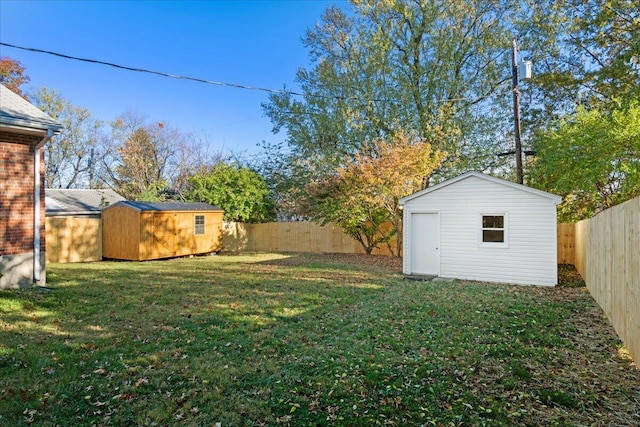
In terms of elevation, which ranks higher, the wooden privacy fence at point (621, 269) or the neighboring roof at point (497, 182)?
the neighboring roof at point (497, 182)

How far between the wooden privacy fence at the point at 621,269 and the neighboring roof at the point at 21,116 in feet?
34.0

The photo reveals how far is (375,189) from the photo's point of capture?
47.1 feet

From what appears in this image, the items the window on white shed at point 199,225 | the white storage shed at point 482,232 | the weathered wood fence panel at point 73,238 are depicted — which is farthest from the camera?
the window on white shed at point 199,225

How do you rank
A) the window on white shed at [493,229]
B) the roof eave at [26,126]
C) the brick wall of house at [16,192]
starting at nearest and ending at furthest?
the roof eave at [26,126] < the brick wall of house at [16,192] < the window on white shed at [493,229]

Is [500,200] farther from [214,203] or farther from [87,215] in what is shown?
[87,215]

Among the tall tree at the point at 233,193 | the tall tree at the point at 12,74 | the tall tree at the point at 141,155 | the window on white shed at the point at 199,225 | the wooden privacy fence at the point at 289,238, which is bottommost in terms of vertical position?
the wooden privacy fence at the point at 289,238

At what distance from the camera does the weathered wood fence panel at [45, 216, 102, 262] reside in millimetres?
14422

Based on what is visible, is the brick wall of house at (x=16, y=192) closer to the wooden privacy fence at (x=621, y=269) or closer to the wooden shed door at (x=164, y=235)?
the wooden shed door at (x=164, y=235)

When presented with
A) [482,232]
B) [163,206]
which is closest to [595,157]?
[482,232]

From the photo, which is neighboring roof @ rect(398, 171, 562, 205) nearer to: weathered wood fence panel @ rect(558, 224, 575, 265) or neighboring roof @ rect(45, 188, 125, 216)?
weathered wood fence panel @ rect(558, 224, 575, 265)

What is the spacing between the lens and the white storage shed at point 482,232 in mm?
9836

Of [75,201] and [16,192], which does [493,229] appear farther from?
[75,201]

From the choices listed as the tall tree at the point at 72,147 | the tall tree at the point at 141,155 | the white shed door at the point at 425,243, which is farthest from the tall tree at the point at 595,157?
the tall tree at the point at 72,147

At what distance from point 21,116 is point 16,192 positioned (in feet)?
5.31
